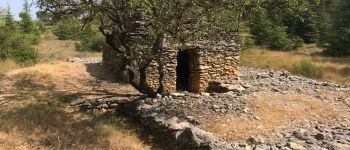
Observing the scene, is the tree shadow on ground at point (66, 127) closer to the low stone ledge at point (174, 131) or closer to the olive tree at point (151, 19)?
the low stone ledge at point (174, 131)

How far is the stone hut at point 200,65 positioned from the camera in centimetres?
1443

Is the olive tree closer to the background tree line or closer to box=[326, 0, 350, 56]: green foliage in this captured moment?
the background tree line

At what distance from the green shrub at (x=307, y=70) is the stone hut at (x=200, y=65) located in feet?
25.6

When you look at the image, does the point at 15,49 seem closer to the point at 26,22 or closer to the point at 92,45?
the point at 92,45

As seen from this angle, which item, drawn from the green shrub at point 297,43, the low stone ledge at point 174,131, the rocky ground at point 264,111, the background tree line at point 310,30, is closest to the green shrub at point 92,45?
the background tree line at point 310,30

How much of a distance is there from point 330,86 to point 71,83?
28.2 ft

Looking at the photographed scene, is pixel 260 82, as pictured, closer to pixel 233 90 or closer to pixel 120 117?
pixel 233 90

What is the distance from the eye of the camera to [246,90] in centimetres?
1334

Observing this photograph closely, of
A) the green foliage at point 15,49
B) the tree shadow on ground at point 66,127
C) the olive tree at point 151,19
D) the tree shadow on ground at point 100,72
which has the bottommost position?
the tree shadow on ground at point 66,127

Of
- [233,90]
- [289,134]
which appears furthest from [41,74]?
[289,134]

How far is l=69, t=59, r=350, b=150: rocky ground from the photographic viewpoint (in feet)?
30.7

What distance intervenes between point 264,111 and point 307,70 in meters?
12.2

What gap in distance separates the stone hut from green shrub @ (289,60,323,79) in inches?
307

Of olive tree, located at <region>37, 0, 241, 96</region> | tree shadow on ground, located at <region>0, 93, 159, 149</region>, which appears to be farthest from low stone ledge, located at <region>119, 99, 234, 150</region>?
olive tree, located at <region>37, 0, 241, 96</region>
